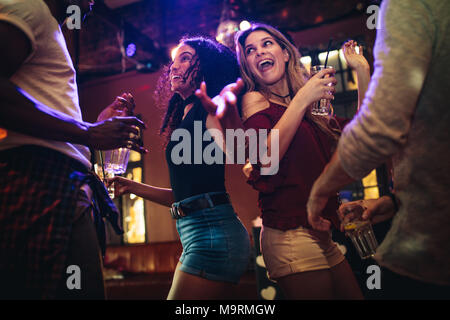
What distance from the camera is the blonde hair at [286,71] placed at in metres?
1.49

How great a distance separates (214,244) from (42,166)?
0.59 meters

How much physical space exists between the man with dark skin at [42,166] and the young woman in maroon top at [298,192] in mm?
413

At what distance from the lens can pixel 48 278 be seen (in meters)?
0.84

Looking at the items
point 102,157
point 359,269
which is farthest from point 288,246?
point 359,269

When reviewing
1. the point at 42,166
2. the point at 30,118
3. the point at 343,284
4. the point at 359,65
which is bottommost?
the point at 343,284

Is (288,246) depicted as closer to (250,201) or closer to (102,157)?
(102,157)

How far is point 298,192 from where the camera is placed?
1.21 metres

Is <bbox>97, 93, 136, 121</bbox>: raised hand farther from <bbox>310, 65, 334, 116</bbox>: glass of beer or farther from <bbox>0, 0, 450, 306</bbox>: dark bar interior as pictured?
<bbox>310, 65, 334, 116</bbox>: glass of beer

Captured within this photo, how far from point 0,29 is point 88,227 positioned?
0.55 meters

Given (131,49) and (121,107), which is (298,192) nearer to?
(121,107)

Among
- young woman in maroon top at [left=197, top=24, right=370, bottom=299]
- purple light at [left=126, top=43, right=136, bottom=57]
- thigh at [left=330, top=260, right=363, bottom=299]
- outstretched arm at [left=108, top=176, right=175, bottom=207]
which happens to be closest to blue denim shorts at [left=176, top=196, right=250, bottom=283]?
young woman in maroon top at [left=197, top=24, right=370, bottom=299]

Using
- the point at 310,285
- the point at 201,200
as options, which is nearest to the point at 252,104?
the point at 201,200

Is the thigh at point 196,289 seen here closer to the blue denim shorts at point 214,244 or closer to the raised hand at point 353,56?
the blue denim shorts at point 214,244

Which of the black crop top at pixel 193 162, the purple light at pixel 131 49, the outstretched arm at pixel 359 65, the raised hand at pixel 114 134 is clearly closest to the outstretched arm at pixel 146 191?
the black crop top at pixel 193 162
